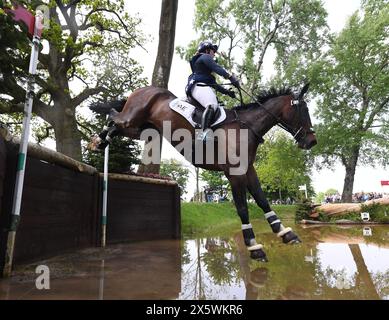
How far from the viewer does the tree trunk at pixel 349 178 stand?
24.5 meters

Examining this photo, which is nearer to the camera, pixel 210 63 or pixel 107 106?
pixel 210 63

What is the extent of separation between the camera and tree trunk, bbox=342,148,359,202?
80.5 ft

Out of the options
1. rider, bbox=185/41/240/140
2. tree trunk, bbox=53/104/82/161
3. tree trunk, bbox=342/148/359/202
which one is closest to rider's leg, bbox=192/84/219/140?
rider, bbox=185/41/240/140

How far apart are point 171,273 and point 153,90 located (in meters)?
2.86

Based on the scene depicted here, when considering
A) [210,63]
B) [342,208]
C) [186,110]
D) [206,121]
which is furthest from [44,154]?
[342,208]

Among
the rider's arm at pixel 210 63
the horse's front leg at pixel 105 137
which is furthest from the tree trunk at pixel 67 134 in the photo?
the rider's arm at pixel 210 63

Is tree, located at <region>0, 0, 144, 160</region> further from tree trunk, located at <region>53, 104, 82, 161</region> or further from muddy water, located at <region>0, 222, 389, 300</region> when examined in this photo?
muddy water, located at <region>0, 222, 389, 300</region>

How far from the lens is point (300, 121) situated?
4797mm

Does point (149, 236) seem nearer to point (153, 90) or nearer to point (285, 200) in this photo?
point (153, 90)

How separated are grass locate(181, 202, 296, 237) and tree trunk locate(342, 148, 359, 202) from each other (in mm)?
Answer: 4680

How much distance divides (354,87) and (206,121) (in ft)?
76.2

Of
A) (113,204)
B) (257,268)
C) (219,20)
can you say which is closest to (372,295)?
(257,268)

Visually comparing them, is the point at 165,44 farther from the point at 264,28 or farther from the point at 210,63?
the point at 264,28

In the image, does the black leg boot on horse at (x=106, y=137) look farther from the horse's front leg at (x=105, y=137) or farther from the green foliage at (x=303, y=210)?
the green foliage at (x=303, y=210)
